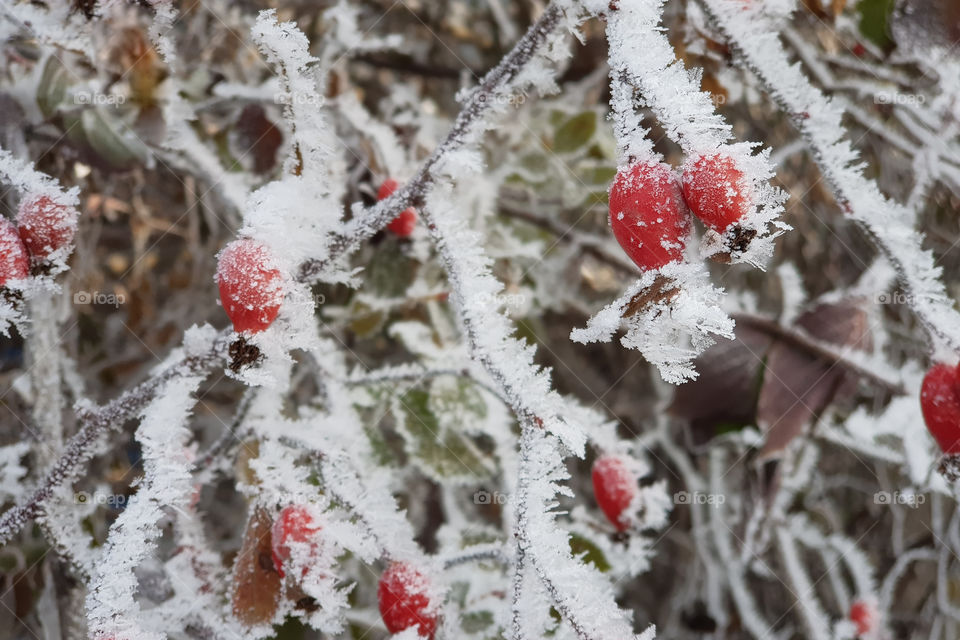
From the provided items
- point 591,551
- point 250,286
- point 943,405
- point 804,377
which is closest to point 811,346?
point 804,377

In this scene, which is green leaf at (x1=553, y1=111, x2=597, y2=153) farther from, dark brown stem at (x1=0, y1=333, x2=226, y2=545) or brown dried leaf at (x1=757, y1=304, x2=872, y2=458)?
dark brown stem at (x1=0, y1=333, x2=226, y2=545)

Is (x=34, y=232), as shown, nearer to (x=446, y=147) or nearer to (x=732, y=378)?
(x=446, y=147)

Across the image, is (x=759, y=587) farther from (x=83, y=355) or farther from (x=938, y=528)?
(x=83, y=355)

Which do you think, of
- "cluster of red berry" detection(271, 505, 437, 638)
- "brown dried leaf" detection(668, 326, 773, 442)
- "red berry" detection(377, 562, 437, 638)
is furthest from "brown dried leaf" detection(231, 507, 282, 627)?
"brown dried leaf" detection(668, 326, 773, 442)

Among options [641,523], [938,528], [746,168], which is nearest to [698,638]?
[938,528]

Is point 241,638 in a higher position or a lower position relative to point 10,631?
higher

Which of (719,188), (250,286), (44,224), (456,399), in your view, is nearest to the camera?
(719,188)
